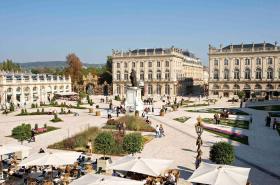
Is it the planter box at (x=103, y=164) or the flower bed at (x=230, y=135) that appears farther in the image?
the flower bed at (x=230, y=135)

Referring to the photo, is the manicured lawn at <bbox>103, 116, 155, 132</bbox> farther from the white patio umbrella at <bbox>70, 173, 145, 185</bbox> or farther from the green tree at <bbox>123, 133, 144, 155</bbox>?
the white patio umbrella at <bbox>70, 173, 145, 185</bbox>

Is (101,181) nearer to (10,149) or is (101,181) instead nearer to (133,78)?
(10,149)

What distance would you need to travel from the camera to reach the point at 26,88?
70.4m

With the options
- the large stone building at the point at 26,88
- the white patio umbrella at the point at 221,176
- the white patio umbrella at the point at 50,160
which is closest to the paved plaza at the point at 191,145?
the white patio umbrella at the point at 221,176

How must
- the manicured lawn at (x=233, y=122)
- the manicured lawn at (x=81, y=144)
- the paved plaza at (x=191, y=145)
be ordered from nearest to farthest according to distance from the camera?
the paved plaza at (x=191, y=145), the manicured lawn at (x=81, y=144), the manicured lawn at (x=233, y=122)

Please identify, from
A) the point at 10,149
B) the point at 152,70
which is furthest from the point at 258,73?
the point at 10,149

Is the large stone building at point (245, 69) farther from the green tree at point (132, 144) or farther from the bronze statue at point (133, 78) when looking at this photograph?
the green tree at point (132, 144)

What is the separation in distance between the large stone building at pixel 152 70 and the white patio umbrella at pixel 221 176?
7822 cm

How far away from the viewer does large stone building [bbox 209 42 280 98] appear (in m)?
83.4

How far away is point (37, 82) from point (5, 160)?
54.9 meters

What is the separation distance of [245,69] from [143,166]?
253ft

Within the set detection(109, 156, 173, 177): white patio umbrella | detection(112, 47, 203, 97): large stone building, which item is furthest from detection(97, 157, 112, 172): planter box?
detection(112, 47, 203, 97): large stone building

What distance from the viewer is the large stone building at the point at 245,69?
8338cm

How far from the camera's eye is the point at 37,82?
73125mm
